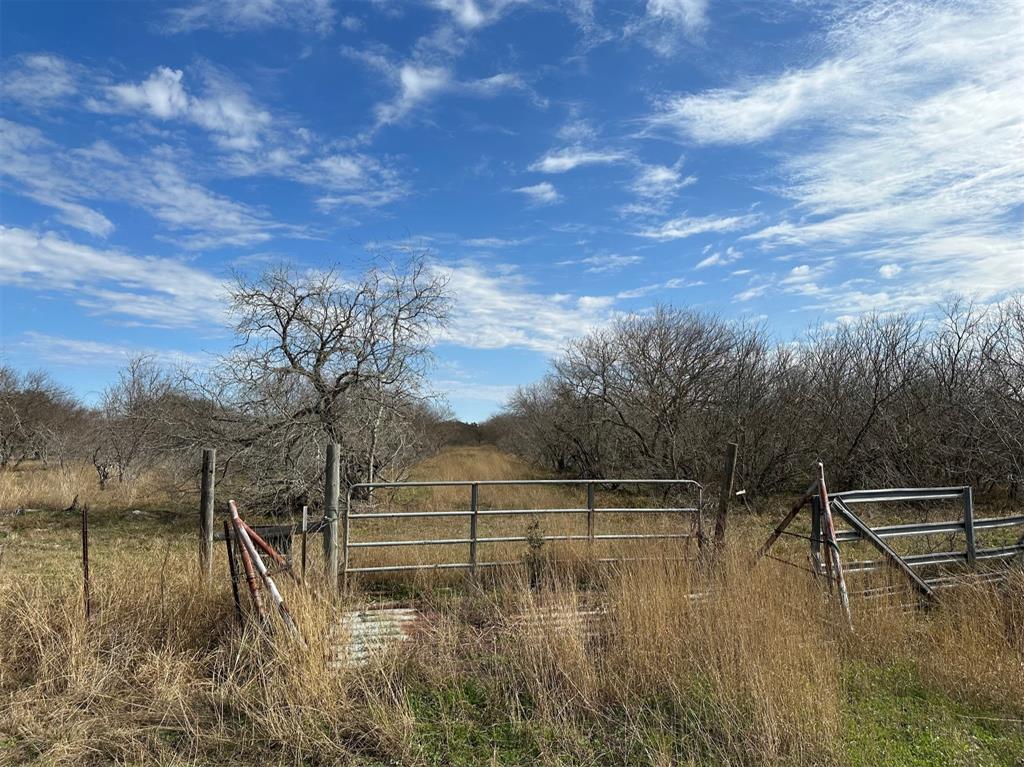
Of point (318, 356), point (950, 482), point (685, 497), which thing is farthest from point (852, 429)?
point (318, 356)

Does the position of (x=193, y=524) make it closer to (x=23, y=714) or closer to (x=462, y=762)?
(x=23, y=714)

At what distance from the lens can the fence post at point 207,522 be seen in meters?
5.86

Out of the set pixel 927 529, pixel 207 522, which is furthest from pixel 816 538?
pixel 207 522

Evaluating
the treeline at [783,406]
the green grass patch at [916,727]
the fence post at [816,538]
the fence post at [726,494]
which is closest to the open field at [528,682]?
the green grass patch at [916,727]

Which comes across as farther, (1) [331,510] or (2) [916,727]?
(1) [331,510]

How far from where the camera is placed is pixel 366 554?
9.25 meters

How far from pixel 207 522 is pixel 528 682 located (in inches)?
154

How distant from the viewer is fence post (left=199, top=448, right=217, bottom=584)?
231 inches

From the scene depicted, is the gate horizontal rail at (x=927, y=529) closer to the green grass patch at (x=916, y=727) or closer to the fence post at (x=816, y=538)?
the fence post at (x=816, y=538)

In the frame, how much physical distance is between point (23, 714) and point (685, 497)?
55.8 ft

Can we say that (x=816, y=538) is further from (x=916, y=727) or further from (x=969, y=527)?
(x=916, y=727)

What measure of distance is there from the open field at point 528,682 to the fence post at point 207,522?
6.3 inches

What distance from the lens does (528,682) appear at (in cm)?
442

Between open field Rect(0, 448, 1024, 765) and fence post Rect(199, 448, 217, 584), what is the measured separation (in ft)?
0.52
